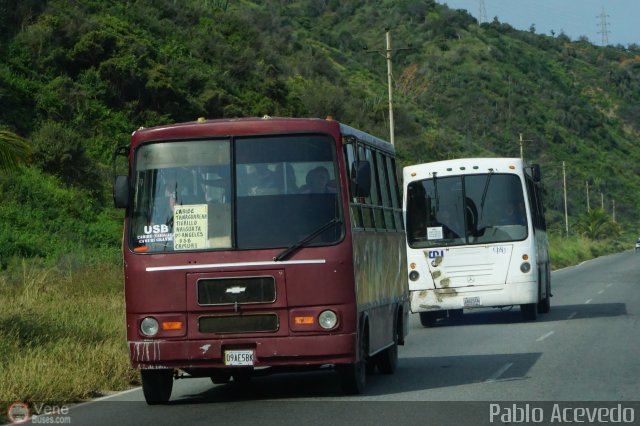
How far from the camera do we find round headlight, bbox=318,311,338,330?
11.5m

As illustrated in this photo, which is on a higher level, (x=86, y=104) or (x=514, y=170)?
(x=86, y=104)

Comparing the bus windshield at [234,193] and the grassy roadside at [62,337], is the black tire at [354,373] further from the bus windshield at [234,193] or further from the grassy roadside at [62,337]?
the grassy roadside at [62,337]

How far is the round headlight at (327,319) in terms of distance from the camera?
37.7ft

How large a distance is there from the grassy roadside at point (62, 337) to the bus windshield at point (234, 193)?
1.84 metres

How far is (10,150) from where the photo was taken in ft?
51.5

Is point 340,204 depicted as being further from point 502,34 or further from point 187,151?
point 502,34

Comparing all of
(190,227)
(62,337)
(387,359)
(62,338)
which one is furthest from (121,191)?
(62,337)

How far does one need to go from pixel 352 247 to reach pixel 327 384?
2.52 m

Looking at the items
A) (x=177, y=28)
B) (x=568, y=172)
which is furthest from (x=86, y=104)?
(x=568, y=172)

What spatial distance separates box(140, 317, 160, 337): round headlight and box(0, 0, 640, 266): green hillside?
580 centimetres

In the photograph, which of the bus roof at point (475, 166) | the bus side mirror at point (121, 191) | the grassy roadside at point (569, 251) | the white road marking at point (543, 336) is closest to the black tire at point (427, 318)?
the bus roof at point (475, 166)

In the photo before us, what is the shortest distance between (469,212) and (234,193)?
1177 centimetres

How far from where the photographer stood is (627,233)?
424ft

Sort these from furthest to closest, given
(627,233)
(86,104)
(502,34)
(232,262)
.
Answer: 1. (502,34)
2. (627,233)
3. (86,104)
4. (232,262)
